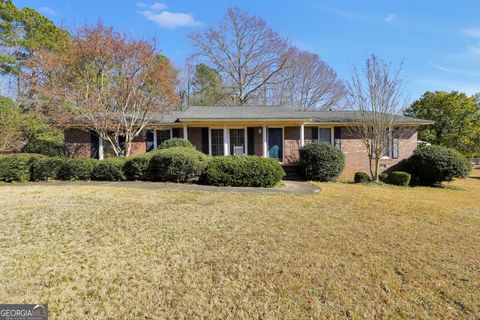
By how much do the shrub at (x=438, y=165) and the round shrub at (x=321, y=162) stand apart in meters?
4.62

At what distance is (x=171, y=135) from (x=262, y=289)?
12.7 meters

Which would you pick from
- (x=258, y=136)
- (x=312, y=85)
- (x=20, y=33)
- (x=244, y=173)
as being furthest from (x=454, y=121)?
(x=20, y=33)

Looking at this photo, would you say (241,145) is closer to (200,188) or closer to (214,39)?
(200,188)

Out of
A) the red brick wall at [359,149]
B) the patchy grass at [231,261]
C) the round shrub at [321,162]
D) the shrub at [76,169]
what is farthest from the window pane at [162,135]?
the red brick wall at [359,149]

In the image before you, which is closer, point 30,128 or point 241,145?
point 30,128

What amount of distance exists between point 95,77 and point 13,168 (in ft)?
15.5

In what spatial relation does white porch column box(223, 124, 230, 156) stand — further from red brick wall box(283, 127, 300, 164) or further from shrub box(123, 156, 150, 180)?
shrub box(123, 156, 150, 180)

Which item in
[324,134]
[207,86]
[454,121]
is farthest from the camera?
[207,86]

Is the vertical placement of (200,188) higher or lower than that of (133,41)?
lower

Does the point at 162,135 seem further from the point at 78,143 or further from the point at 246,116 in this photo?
the point at 246,116

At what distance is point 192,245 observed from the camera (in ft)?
12.6

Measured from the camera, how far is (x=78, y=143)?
555 inches

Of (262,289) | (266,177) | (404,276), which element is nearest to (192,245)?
(262,289)

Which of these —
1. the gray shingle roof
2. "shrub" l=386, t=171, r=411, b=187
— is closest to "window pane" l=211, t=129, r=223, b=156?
the gray shingle roof
